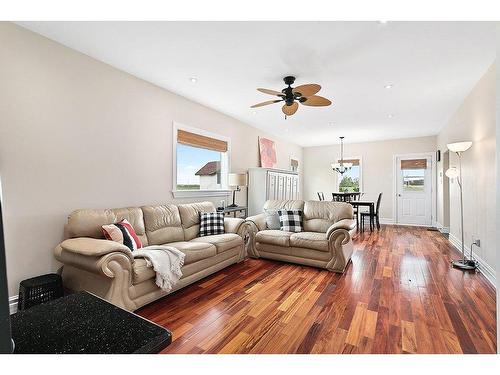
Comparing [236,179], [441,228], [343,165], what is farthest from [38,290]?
[441,228]

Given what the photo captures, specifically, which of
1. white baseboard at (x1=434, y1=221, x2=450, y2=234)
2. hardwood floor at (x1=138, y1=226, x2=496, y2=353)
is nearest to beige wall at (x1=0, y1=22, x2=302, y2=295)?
hardwood floor at (x1=138, y1=226, x2=496, y2=353)

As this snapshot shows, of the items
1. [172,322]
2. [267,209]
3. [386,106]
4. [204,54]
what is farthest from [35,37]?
[386,106]

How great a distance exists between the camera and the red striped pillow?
262 cm

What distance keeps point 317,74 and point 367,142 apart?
5.56 metres

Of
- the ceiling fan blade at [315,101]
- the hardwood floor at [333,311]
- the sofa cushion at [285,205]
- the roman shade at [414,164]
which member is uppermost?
the ceiling fan blade at [315,101]

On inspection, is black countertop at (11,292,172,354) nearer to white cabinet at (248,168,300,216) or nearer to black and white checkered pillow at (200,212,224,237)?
black and white checkered pillow at (200,212,224,237)

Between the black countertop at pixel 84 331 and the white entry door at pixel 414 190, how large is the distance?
27.6 feet

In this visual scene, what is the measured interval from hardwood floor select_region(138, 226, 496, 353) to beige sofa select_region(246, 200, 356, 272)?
17 cm

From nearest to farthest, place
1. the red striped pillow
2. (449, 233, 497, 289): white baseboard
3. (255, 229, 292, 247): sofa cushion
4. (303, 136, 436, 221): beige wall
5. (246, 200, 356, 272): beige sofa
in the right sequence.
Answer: the red striped pillow < (449, 233, 497, 289): white baseboard < (246, 200, 356, 272): beige sofa < (255, 229, 292, 247): sofa cushion < (303, 136, 436, 221): beige wall

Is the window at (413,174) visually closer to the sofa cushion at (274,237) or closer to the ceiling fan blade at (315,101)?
the sofa cushion at (274,237)

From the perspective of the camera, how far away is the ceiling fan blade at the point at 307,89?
9.17 ft

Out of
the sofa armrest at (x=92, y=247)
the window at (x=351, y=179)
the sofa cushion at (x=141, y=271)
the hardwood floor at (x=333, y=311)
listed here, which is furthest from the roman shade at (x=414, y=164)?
the sofa armrest at (x=92, y=247)

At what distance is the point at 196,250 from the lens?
116 inches
